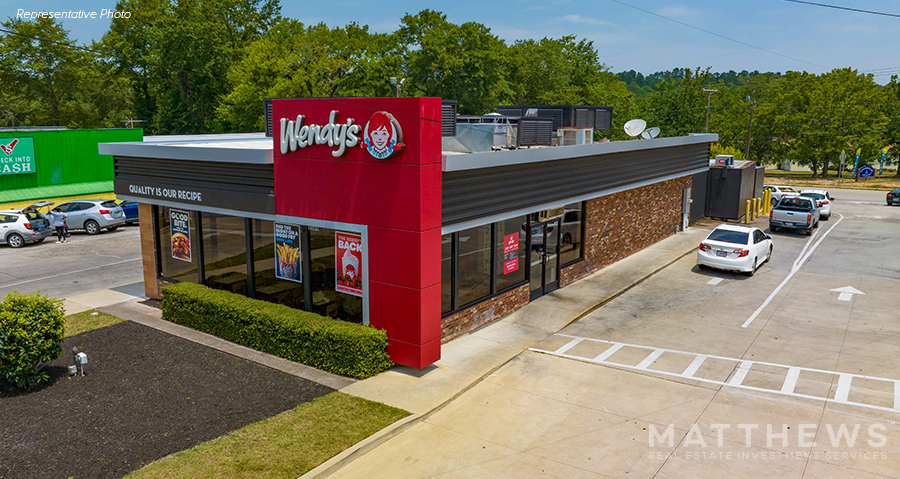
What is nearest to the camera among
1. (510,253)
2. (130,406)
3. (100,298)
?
(130,406)

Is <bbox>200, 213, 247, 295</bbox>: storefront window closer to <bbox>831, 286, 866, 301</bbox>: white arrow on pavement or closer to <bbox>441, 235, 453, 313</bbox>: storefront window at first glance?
<bbox>441, 235, 453, 313</bbox>: storefront window

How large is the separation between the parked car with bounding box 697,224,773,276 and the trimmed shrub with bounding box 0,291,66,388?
63.6ft

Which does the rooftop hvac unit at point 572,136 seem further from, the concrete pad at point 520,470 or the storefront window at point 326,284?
the concrete pad at point 520,470

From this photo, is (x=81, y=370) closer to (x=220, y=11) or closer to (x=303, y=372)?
(x=303, y=372)

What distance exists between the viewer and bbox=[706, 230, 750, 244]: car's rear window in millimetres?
21453

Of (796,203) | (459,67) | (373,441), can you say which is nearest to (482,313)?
(373,441)

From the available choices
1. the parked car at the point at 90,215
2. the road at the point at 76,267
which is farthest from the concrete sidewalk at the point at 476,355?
the parked car at the point at 90,215

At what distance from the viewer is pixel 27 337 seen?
1120 cm

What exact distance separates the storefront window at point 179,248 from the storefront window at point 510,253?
823cm

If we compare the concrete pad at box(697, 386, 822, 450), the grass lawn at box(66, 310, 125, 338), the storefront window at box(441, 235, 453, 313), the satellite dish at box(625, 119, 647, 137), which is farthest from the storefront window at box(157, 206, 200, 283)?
the satellite dish at box(625, 119, 647, 137)

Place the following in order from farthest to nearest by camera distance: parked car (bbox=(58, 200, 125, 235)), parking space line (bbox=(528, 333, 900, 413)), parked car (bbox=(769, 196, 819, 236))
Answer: parked car (bbox=(58, 200, 125, 235)) < parked car (bbox=(769, 196, 819, 236)) < parking space line (bbox=(528, 333, 900, 413))

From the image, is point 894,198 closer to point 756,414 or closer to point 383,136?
point 756,414

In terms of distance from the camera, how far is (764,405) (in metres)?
11.2

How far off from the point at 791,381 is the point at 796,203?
21111 millimetres
